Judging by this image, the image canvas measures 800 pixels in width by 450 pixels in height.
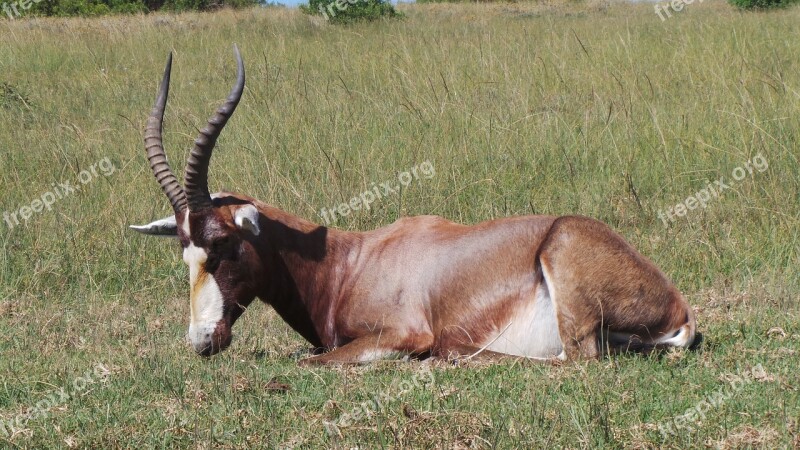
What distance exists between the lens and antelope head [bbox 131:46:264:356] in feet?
18.3

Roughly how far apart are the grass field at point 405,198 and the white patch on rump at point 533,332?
1.05ft

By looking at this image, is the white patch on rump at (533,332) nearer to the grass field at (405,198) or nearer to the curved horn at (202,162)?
the grass field at (405,198)

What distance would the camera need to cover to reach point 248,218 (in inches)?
223

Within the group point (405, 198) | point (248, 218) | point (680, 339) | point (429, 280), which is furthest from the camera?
point (405, 198)

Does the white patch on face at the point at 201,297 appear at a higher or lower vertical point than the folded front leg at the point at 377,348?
higher

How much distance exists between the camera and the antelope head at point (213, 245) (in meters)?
5.59

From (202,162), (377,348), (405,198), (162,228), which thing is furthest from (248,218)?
(405,198)

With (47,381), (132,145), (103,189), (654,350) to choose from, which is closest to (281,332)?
(47,381)

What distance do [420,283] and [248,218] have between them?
1.08m

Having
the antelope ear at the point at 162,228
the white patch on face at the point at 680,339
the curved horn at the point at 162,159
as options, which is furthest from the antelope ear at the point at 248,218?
the white patch on face at the point at 680,339

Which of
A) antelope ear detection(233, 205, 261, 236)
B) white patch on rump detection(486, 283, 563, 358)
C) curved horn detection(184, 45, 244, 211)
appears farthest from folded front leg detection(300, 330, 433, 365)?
curved horn detection(184, 45, 244, 211)

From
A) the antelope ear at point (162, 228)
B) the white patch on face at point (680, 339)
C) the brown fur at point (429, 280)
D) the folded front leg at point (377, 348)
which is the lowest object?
the white patch on face at point (680, 339)

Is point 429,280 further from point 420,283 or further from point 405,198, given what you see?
point 405,198

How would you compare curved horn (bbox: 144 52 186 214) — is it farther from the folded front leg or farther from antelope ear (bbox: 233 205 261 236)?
the folded front leg
